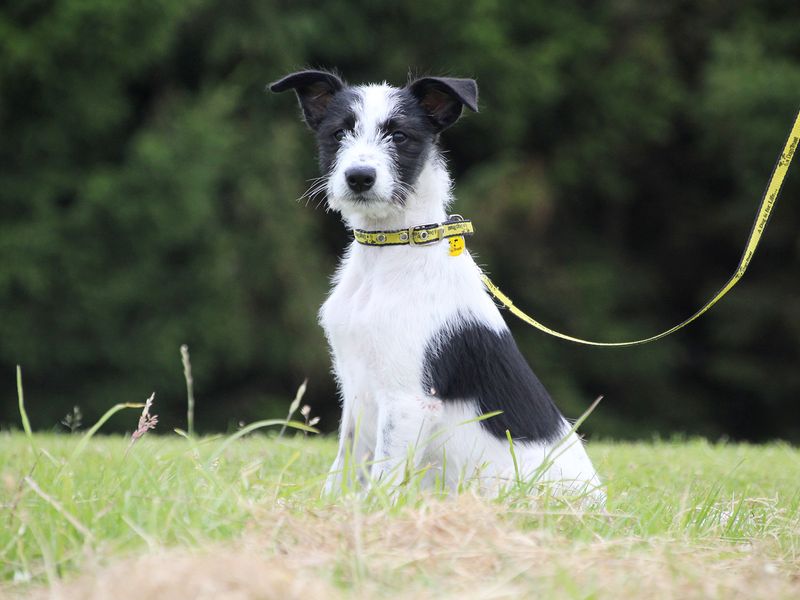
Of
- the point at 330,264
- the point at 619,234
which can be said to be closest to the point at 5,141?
the point at 330,264

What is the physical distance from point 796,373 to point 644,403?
2845 mm

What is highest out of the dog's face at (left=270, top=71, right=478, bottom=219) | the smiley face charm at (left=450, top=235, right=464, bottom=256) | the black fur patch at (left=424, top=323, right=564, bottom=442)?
the dog's face at (left=270, top=71, right=478, bottom=219)

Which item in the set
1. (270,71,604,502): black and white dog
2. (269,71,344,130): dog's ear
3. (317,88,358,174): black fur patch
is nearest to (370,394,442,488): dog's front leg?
(270,71,604,502): black and white dog

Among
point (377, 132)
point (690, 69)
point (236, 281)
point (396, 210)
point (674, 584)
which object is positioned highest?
point (690, 69)

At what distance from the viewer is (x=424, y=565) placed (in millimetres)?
3070

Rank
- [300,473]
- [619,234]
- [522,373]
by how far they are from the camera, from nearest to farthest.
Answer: [522,373] → [300,473] → [619,234]

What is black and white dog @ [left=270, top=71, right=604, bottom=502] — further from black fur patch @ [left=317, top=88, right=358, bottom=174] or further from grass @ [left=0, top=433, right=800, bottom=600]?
grass @ [left=0, top=433, right=800, bottom=600]

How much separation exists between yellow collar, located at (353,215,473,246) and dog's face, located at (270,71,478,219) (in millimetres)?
99

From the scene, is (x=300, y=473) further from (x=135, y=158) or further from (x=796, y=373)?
(x=796, y=373)

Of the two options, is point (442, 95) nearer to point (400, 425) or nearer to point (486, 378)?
point (486, 378)

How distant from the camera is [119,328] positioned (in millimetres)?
16094

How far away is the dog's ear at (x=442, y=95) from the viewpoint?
458 cm

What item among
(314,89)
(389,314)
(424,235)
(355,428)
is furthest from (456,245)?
(314,89)

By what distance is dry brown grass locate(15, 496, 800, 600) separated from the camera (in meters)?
2.74
